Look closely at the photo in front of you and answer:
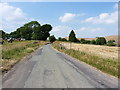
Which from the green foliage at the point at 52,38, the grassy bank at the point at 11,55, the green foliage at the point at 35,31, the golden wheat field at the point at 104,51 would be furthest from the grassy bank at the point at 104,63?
the green foliage at the point at 35,31

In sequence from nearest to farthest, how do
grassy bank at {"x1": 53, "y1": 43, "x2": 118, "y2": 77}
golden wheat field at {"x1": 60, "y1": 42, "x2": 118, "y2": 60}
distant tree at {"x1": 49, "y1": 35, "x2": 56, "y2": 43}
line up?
grassy bank at {"x1": 53, "y1": 43, "x2": 118, "y2": 77}
golden wheat field at {"x1": 60, "y1": 42, "x2": 118, "y2": 60}
distant tree at {"x1": 49, "y1": 35, "x2": 56, "y2": 43}

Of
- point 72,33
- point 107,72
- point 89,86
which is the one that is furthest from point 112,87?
point 72,33

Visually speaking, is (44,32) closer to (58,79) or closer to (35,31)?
(35,31)

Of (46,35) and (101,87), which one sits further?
(46,35)

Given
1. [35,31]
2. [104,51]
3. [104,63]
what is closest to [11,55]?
[104,63]

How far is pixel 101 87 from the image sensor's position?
7.35 meters

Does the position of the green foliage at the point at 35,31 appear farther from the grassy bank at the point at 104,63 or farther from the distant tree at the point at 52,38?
the grassy bank at the point at 104,63

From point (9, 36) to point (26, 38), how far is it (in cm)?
3009

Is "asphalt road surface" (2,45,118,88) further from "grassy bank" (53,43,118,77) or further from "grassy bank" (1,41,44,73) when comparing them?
"grassy bank" (1,41,44,73)

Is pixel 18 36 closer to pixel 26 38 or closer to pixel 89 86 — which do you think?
pixel 26 38

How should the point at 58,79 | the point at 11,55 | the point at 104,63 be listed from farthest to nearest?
the point at 11,55
the point at 104,63
the point at 58,79

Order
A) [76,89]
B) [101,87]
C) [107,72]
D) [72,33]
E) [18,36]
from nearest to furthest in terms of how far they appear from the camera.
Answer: [76,89]
[101,87]
[107,72]
[72,33]
[18,36]

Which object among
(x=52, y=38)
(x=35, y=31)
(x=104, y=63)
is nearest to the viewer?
(x=104, y=63)

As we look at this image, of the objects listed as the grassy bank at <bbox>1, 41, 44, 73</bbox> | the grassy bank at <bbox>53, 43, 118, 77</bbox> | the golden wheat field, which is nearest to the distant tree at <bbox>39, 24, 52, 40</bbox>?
the grassy bank at <bbox>1, 41, 44, 73</bbox>
